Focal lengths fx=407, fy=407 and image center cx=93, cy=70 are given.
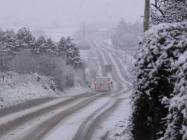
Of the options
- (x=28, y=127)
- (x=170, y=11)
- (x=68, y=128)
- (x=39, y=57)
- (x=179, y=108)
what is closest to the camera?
(x=179, y=108)

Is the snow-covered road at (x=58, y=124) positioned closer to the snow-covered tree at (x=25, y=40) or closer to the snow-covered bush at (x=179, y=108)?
the snow-covered bush at (x=179, y=108)

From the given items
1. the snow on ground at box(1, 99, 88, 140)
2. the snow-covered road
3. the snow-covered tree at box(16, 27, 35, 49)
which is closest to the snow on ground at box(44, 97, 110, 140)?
the snow-covered road

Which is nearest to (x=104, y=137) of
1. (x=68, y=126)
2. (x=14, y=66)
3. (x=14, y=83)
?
(x=68, y=126)

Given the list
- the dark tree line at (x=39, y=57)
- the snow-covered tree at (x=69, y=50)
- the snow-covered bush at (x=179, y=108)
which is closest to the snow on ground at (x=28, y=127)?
the snow-covered bush at (x=179, y=108)

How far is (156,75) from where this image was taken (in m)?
8.04

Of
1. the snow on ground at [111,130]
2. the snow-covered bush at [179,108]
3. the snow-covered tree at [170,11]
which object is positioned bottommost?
the snow on ground at [111,130]

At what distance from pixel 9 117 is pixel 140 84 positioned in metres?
11.5

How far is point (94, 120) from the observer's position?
1903 centimetres

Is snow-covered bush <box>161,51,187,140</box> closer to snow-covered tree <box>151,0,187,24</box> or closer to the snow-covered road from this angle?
snow-covered tree <box>151,0,187,24</box>

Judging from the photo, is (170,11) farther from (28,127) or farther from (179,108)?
(28,127)

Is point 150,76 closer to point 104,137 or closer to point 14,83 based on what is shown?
point 104,137

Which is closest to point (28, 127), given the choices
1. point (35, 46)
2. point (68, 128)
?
point (68, 128)

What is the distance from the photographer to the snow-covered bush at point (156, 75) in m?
7.56

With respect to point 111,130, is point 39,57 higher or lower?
higher
